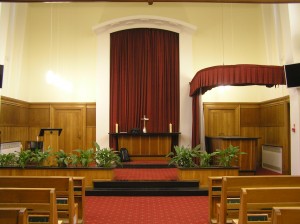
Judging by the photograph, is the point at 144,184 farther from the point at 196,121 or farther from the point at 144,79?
the point at 144,79

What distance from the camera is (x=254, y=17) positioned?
1133cm

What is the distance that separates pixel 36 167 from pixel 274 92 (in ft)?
24.1

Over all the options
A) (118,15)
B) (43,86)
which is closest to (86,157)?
(43,86)

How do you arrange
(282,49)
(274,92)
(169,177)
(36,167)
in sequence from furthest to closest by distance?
(274,92), (282,49), (169,177), (36,167)

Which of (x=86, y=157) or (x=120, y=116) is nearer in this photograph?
(x=86, y=157)

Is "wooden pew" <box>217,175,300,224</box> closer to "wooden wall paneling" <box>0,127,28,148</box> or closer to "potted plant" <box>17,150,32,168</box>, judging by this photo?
"potted plant" <box>17,150,32,168</box>

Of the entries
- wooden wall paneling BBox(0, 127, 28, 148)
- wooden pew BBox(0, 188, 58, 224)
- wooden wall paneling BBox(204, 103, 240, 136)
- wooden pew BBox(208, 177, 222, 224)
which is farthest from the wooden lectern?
wooden wall paneling BBox(204, 103, 240, 136)

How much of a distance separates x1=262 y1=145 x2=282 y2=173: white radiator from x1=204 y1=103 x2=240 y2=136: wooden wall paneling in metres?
1.22

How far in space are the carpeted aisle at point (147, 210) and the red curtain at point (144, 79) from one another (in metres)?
4.85

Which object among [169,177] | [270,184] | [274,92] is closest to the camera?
[270,184]

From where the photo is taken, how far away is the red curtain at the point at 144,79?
35.8 feet

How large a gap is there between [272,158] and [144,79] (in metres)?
4.77

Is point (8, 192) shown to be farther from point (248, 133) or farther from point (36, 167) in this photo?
point (248, 133)

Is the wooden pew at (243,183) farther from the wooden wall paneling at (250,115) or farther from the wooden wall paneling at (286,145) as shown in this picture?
the wooden wall paneling at (250,115)
